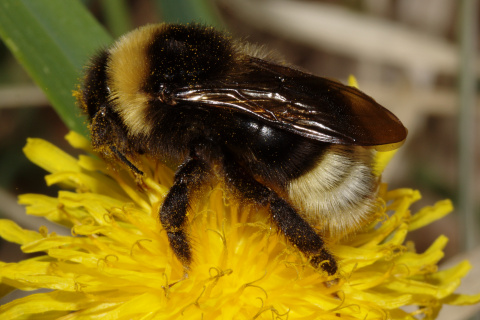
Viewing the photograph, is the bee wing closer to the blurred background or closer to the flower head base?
the flower head base

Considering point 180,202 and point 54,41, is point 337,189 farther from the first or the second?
point 54,41

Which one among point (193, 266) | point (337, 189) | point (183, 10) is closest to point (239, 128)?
point (337, 189)

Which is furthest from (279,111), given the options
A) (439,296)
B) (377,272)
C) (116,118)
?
(439,296)

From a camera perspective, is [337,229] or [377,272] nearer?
[337,229]

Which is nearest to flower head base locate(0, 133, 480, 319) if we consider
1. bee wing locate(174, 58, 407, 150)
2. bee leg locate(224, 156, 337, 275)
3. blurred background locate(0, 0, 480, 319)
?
bee leg locate(224, 156, 337, 275)

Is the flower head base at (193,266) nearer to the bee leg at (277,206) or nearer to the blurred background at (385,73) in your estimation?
the bee leg at (277,206)

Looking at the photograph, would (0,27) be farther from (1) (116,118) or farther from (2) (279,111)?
(2) (279,111)
